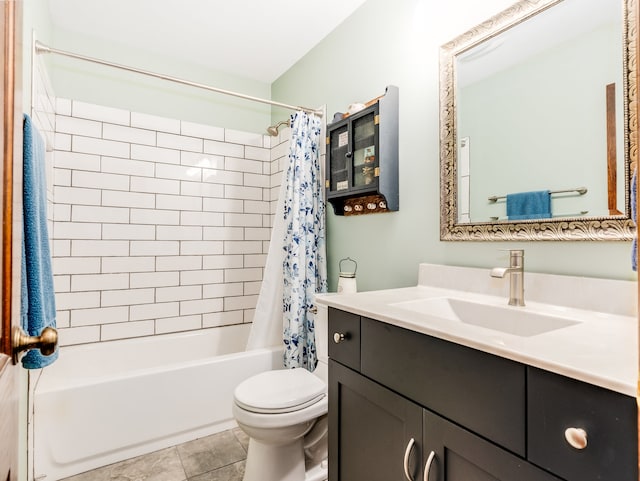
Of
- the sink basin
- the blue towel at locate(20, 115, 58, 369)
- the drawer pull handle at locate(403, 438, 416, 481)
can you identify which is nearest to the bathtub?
the blue towel at locate(20, 115, 58, 369)

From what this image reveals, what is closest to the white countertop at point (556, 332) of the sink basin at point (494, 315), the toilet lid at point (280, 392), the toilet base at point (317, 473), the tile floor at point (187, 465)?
the sink basin at point (494, 315)

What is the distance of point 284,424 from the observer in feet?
4.63

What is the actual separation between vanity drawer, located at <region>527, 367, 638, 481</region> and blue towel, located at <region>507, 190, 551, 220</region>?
71 cm

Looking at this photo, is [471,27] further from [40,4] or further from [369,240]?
[40,4]

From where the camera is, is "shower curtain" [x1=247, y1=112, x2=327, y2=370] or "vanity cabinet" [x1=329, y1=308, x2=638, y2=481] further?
"shower curtain" [x1=247, y1=112, x2=327, y2=370]

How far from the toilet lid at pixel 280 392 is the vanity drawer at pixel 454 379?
1.83 feet

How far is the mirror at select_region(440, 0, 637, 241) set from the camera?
1014mm

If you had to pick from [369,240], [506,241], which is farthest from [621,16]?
[369,240]

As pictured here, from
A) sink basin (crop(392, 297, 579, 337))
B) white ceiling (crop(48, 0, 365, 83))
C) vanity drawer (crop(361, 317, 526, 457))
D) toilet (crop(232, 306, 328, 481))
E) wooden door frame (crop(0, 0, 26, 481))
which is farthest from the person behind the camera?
white ceiling (crop(48, 0, 365, 83))

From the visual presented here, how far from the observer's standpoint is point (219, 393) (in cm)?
202

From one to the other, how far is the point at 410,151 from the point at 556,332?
108 centimetres

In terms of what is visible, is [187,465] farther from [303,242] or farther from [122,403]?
[303,242]

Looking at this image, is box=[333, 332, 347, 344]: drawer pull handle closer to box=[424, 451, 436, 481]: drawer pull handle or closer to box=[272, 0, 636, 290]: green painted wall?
box=[424, 451, 436, 481]: drawer pull handle

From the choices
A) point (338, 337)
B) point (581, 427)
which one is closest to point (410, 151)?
point (338, 337)
